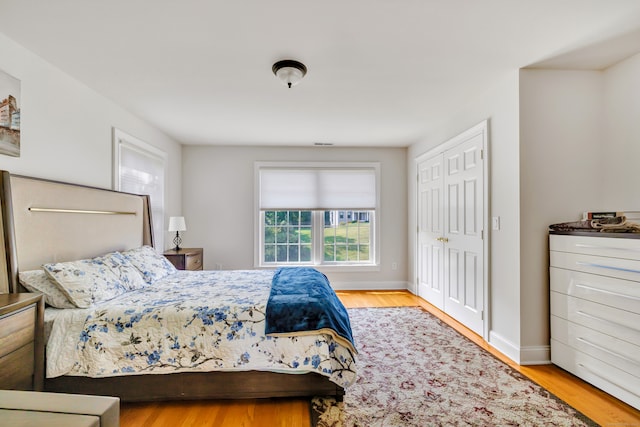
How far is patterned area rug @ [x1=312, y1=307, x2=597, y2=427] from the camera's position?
1900mm

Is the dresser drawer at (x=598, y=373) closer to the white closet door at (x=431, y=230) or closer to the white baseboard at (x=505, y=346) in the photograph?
the white baseboard at (x=505, y=346)

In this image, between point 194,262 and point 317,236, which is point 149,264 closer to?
point 194,262

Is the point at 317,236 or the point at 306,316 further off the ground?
the point at 317,236

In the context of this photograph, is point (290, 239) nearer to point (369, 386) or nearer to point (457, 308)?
point (457, 308)

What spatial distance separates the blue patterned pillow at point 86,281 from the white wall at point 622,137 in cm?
398

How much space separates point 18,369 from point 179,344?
2.57ft

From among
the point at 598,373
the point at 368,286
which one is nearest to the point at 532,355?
the point at 598,373

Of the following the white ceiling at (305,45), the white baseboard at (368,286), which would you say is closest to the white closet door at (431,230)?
the white baseboard at (368,286)

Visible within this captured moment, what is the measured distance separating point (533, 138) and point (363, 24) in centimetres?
173

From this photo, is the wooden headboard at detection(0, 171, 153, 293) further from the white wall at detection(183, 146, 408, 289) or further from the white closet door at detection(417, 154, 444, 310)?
the white closet door at detection(417, 154, 444, 310)

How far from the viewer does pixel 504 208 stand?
2793 mm

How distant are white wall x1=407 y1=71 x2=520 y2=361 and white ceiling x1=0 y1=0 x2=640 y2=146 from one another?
0.22m

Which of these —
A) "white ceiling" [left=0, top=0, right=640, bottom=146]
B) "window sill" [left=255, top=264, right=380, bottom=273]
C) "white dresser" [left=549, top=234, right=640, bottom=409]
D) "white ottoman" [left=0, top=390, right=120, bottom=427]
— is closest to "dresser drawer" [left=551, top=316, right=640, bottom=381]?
"white dresser" [left=549, top=234, right=640, bottom=409]

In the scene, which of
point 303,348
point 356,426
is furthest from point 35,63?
point 356,426
